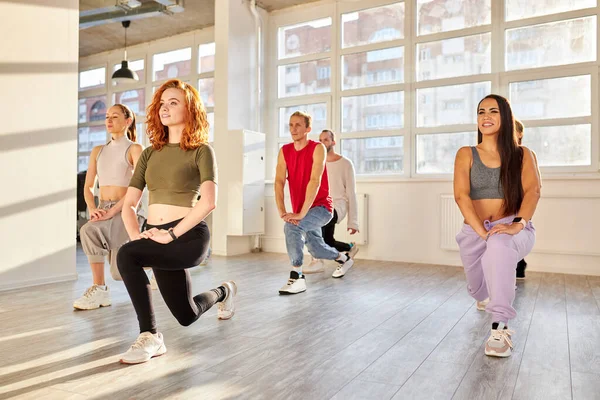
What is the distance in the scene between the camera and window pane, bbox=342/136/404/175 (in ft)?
20.4

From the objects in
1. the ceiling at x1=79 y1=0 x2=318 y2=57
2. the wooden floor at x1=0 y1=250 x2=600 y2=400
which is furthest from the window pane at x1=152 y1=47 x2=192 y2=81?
the wooden floor at x1=0 y1=250 x2=600 y2=400

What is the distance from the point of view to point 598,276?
488cm

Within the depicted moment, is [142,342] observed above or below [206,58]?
below

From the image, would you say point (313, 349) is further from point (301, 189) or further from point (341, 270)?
point (341, 270)

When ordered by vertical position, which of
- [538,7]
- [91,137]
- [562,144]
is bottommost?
[562,144]

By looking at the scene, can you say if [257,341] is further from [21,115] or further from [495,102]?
[21,115]

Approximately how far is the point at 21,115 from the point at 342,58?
3964 mm

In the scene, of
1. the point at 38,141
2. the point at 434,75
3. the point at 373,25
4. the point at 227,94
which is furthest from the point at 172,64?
the point at 38,141

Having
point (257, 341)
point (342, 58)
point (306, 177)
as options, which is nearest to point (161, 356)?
point (257, 341)

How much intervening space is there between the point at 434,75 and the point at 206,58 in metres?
3.88

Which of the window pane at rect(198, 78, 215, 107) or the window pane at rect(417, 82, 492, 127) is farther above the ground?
the window pane at rect(198, 78, 215, 107)

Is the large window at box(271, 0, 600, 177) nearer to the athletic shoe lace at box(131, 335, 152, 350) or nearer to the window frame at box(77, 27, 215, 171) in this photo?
the window frame at box(77, 27, 215, 171)

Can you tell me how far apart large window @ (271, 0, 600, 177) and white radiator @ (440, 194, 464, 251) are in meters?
0.50

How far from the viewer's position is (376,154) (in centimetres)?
634
